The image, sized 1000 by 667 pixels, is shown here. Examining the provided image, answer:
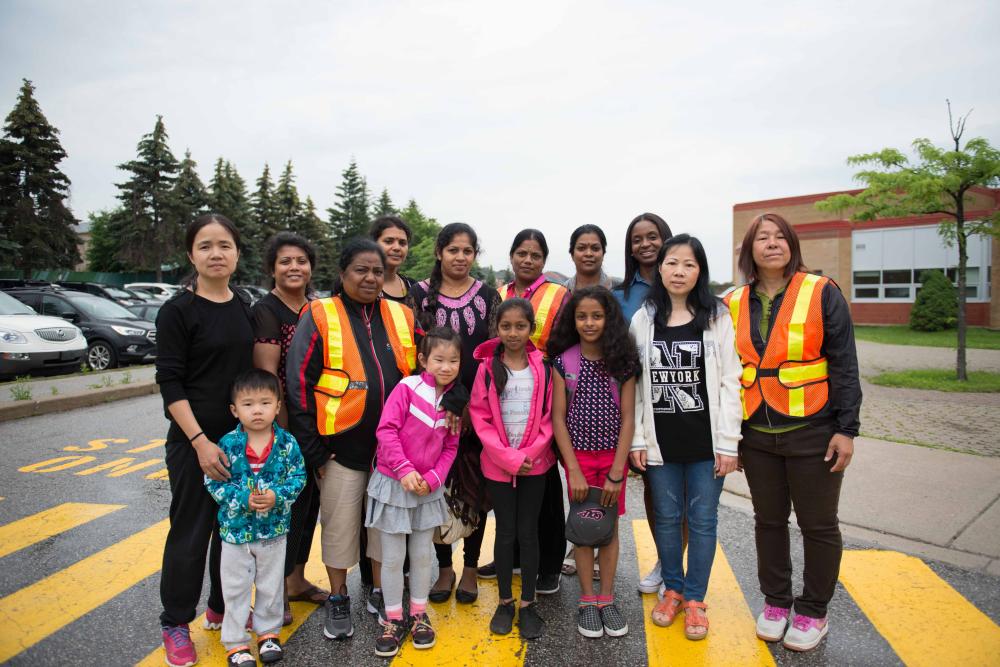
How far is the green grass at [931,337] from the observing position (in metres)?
19.5

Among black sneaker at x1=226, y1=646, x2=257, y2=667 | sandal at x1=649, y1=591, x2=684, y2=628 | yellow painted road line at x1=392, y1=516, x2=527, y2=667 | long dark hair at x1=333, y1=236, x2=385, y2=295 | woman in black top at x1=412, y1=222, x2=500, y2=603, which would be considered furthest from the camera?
woman in black top at x1=412, y1=222, x2=500, y2=603

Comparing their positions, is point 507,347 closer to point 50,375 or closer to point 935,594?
point 935,594

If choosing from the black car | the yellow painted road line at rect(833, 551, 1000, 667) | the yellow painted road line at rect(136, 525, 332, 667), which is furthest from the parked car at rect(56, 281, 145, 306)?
the yellow painted road line at rect(833, 551, 1000, 667)

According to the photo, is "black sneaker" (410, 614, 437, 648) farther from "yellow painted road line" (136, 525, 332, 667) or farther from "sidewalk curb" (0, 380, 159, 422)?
"sidewalk curb" (0, 380, 159, 422)

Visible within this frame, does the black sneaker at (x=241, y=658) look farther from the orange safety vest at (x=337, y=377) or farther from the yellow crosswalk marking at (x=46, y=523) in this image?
the yellow crosswalk marking at (x=46, y=523)

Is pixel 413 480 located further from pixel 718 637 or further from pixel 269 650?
pixel 718 637

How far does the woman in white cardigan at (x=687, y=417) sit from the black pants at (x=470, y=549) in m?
1.05

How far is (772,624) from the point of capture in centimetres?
336

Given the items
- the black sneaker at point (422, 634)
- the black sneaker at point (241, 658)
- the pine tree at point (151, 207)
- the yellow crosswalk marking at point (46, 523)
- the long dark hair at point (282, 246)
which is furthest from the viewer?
the pine tree at point (151, 207)

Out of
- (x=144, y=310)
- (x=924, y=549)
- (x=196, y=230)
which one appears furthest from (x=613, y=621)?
(x=144, y=310)

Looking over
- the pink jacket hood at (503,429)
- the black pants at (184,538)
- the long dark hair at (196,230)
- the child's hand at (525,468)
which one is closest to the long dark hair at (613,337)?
the pink jacket hood at (503,429)

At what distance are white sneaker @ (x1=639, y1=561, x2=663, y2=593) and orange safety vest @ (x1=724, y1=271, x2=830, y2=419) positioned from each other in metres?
1.27

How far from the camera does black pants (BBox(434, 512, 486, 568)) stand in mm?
3785

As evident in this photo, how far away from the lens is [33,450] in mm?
7246
